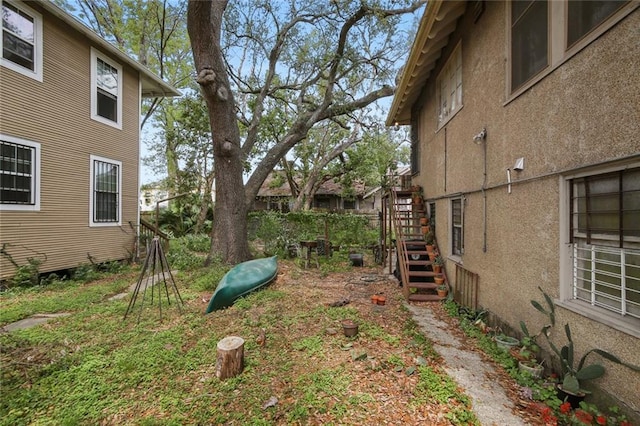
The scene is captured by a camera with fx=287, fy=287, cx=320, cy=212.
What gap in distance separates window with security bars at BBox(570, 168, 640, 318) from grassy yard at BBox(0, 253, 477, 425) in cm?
167

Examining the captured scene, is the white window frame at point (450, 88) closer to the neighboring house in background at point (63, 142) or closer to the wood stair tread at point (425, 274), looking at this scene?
the wood stair tread at point (425, 274)

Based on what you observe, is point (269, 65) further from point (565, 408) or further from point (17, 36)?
point (565, 408)

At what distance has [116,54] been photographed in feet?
28.6

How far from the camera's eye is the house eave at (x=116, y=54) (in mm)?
6945

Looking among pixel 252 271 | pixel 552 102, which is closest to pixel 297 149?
pixel 252 271

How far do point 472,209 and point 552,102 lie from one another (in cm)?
235

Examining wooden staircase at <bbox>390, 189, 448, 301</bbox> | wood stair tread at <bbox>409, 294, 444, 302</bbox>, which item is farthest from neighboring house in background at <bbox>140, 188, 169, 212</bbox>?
wood stair tread at <bbox>409, 294, 444, 302</bbox>

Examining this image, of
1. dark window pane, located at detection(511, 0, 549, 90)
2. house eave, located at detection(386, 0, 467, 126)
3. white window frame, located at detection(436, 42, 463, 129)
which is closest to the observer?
dark window pane, located at detection(511, 0, 549, 90)

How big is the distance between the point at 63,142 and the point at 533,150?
395 inches

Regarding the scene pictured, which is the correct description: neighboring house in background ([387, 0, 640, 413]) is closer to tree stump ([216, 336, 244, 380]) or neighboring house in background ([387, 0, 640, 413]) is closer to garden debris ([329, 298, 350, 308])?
garden debris ([329, 298, 350, 308])

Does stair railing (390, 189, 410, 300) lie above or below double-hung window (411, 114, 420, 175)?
below

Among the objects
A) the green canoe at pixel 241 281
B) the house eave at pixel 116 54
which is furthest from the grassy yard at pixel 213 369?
the house eave at pixel 116 54

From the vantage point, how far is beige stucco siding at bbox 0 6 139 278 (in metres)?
6.41

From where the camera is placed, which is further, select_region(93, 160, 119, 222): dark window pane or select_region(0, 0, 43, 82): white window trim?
select_region(93, 160, 119, 222): dark window pane
